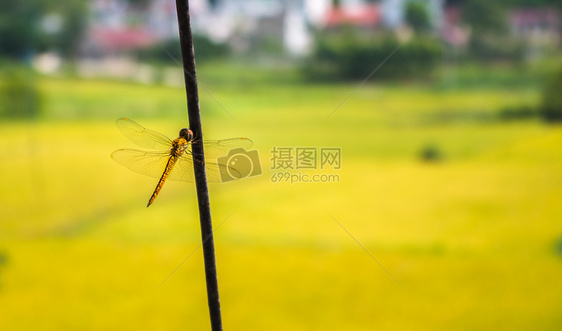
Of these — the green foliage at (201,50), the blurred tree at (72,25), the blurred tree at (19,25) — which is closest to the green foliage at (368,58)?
the green foliage at (201,50)

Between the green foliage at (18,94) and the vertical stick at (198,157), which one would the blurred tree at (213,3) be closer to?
the green foliage at (18,94)

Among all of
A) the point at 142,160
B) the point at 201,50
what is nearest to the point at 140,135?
the point at 142,160

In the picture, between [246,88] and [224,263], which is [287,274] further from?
[246,88]

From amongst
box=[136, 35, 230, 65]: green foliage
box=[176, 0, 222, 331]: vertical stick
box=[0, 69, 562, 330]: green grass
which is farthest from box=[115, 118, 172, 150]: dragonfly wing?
box=[136, 35, 230, 65]: green foliage

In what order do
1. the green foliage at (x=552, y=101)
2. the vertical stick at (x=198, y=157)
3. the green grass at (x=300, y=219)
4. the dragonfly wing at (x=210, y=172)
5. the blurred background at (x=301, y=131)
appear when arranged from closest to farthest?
1. the vertical stick at (x=198, y=157)
2. the dragonfly wing at (x=210, y=172)
3. the green grass at (x=300, y=219)
4. the blurred background at (x=301, y=131)
5. the green foliage at (x=552, y=101)

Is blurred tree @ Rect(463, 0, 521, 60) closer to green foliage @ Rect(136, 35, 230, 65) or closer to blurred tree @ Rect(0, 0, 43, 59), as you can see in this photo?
green foliage @ Rect(136, 35, 230, 65)

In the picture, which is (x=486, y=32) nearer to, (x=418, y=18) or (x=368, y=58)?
(x=418, y=18)

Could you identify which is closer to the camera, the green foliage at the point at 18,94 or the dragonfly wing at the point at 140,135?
the dragonfly wing at the point at 140,135
